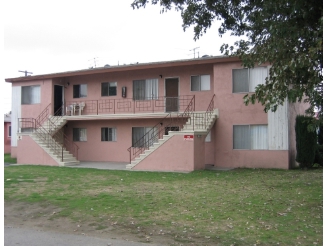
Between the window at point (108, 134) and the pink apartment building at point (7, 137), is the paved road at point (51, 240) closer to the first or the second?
the window at point (108, 134)

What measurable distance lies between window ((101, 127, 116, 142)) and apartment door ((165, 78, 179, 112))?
13.7ft

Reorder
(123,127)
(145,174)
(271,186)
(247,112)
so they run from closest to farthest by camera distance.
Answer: (271,186)
(145,174)
(247,112)
(123,127)

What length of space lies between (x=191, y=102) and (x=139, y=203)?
38.0ft

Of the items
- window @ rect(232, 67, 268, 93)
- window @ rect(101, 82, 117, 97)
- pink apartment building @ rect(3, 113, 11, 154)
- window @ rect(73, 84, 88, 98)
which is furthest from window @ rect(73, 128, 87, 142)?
pink apartment building @ rect(3, 113, 11, 154)

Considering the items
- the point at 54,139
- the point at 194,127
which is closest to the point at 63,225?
the point at 194,127

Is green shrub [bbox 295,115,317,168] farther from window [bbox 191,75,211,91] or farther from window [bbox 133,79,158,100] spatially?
window [bbox 133,79,158,100]

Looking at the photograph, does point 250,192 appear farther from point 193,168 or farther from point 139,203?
point 193,168

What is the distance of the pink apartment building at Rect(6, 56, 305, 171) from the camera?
752 inches

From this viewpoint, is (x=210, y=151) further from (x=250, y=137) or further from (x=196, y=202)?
(x=196, y=202)

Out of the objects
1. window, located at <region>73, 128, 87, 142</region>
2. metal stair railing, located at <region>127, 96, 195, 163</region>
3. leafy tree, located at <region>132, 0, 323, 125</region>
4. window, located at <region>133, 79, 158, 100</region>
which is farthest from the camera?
window, located at <region>73, 128, 87, 142</region>

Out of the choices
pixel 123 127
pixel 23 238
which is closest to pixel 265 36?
pixel 23 238

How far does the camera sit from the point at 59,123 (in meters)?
24.4

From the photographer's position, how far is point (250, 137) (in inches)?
773

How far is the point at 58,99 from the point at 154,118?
25.1ft
